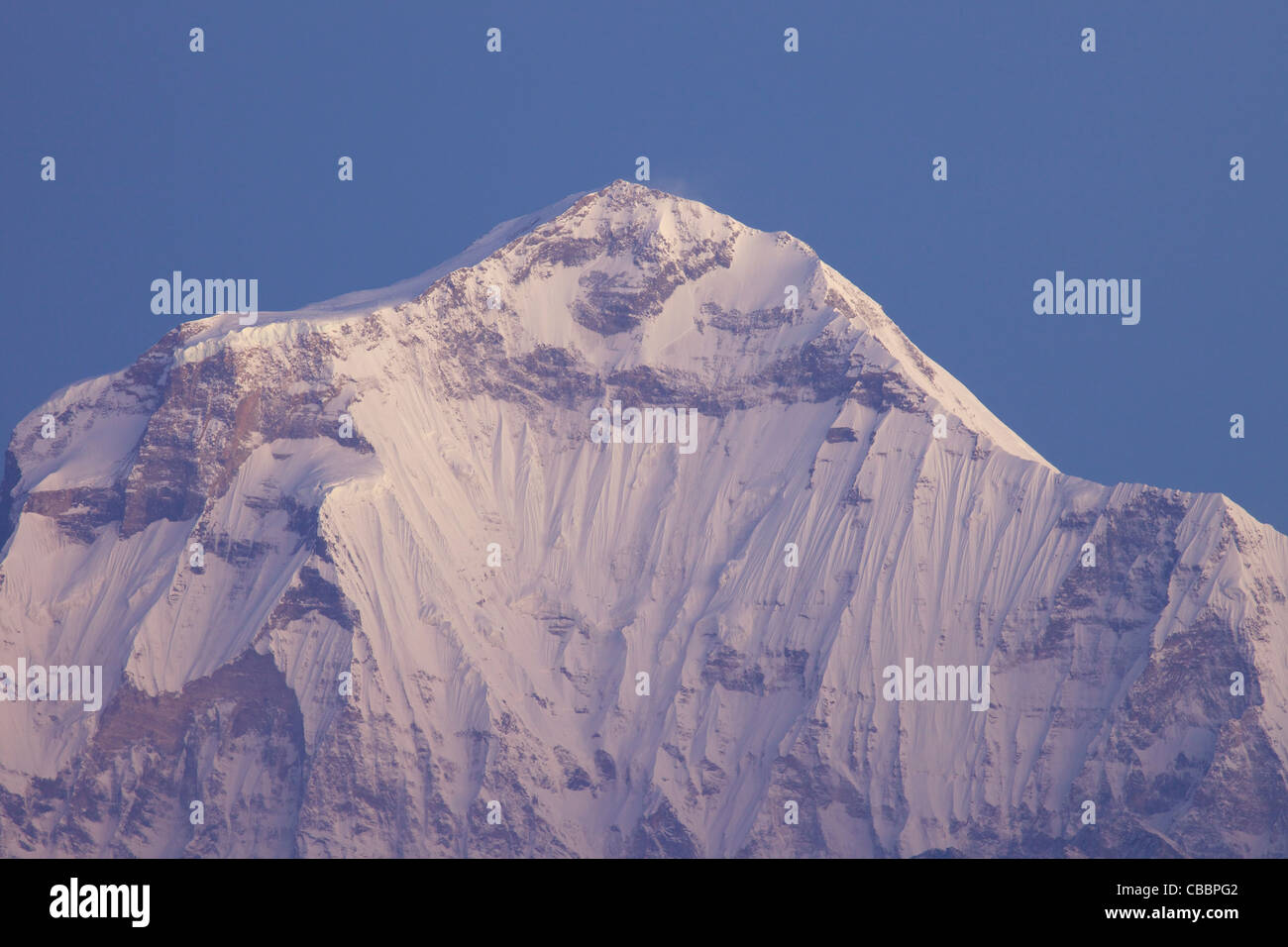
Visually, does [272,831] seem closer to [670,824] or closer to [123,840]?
[123,840]
